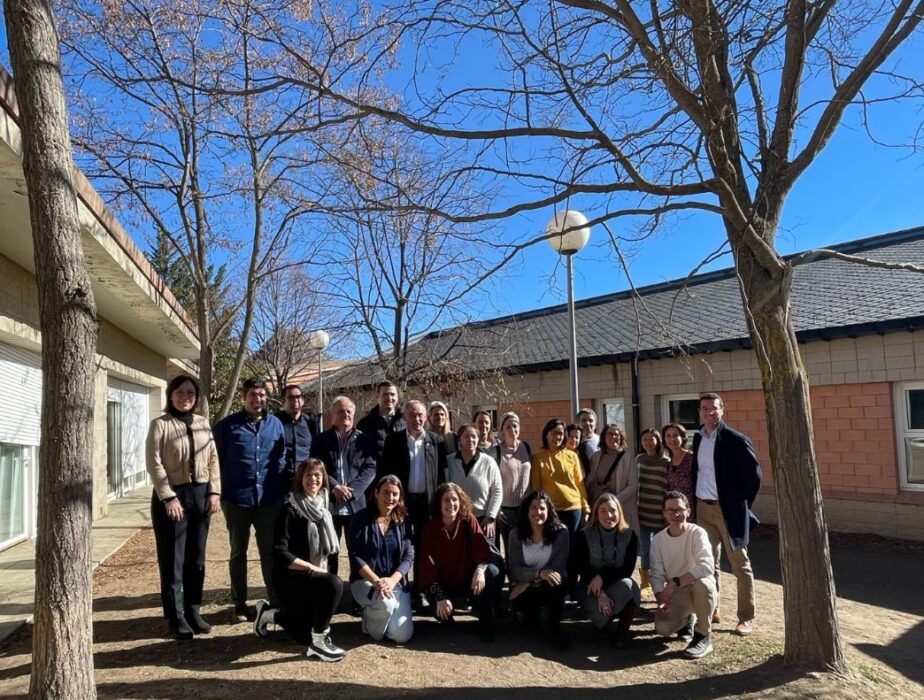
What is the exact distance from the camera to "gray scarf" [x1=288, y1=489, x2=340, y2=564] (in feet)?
16.6

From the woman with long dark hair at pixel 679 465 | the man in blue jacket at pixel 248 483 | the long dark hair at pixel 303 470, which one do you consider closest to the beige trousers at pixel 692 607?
the woman with long dark hair at pixel 679 465

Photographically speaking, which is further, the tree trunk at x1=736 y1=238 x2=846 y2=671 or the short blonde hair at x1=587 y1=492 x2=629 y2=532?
the short blonde hair at x1=587 y1=492 x2=629 y2=532

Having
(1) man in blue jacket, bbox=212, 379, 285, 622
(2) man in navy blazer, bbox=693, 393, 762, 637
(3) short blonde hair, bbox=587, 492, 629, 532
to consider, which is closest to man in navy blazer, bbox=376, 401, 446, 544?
(1) man in blue jacket, bbox=212, 379, 285, 622

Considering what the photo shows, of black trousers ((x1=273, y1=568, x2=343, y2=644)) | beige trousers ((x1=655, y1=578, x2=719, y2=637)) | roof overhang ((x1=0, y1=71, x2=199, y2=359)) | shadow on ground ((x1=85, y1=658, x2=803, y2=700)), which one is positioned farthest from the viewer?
beige trousers ((x1=655, y1=578, x2=719, y2=637))

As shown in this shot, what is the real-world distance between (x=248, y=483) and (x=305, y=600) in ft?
3.50

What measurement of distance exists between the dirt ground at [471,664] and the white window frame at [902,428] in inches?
144

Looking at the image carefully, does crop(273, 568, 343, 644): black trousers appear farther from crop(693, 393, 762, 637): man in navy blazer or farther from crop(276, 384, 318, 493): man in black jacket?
crop(693, 393, 762, 637): man in navy blazer

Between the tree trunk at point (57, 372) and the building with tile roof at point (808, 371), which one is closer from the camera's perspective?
the tree trunk at point (57, 372)

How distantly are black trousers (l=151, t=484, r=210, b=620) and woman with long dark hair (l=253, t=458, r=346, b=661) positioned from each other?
56 cm

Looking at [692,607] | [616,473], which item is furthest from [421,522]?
[692,607]

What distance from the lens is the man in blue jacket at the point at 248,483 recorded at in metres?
5.46

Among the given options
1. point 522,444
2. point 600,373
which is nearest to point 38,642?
point 522,444

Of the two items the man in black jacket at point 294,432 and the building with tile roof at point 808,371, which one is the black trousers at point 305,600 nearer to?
the man in black jacket at point 294,432

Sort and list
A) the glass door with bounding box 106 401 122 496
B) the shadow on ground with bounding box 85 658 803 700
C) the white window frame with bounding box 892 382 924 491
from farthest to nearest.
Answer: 1. the glass door with bounding box 106 401 122 496
2. the white window frame with bounding box 892 382 924 491
3. the shadow on ground with bounding box 85 658 803 700
